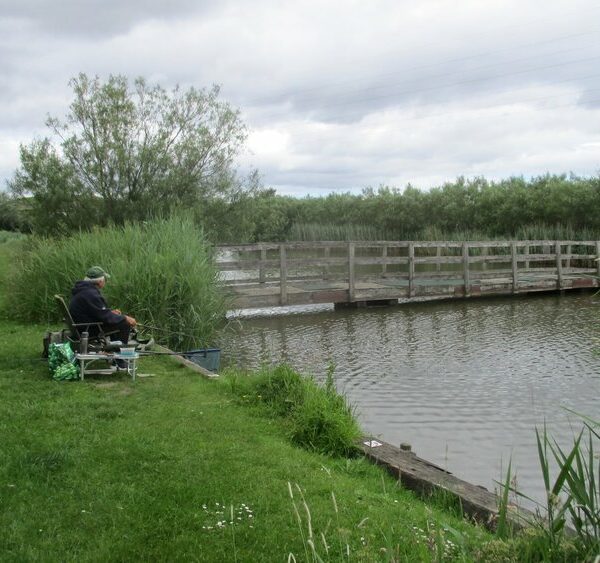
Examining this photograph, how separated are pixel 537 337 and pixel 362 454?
10522 mm

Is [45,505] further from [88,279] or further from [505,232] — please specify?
[505,232]

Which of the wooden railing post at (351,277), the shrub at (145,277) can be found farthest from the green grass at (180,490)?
the wooden railing post at (351,277)

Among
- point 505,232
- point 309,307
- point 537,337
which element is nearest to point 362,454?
point 537,337

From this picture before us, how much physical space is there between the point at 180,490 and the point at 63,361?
3.92 meters

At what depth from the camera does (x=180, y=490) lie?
4.38 metres

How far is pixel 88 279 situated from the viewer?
8281 mm

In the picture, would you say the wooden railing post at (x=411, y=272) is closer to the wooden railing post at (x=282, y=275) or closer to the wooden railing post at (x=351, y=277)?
the wooden railing post at (x=351, y=277)

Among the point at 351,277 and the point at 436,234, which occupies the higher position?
the point at 436,234

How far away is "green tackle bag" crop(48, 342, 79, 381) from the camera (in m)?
7.60

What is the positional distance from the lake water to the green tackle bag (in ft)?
12.0

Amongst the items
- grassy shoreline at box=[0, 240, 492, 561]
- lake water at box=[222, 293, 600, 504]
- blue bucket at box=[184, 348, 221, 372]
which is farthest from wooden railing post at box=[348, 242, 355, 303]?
grassy shoreline at box=[0, 240, 492, 561]

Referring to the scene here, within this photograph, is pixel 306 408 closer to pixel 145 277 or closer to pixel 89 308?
pixel 89 308

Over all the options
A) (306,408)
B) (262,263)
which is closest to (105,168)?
(262,263)

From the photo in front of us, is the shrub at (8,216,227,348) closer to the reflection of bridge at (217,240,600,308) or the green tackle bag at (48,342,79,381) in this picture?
the reflection of bridge at (217,240,600,308)
